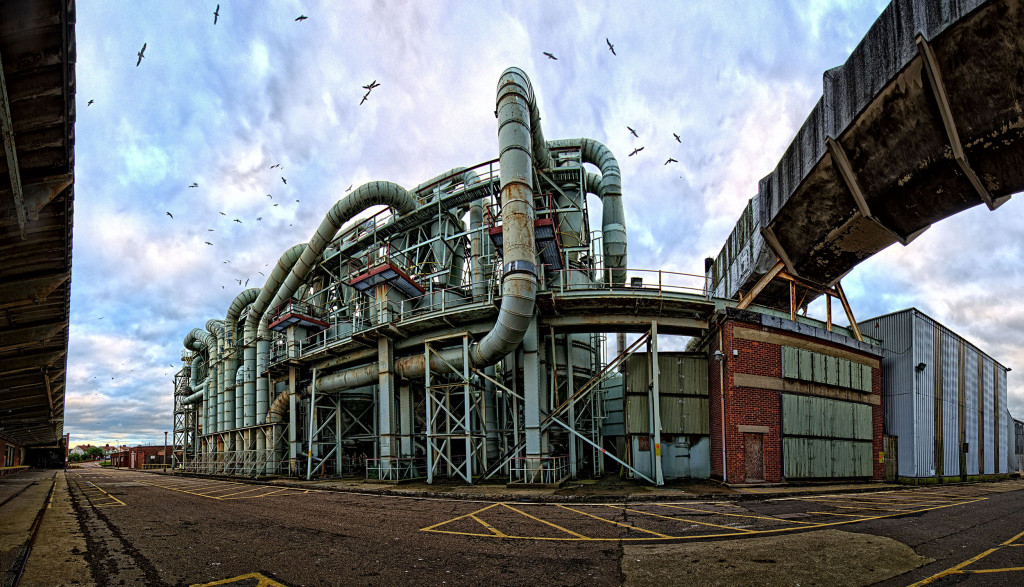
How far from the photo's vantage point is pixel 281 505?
14.1 metres

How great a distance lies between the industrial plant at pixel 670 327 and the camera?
2.40 metres

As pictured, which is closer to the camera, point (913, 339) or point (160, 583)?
point (160, 583)

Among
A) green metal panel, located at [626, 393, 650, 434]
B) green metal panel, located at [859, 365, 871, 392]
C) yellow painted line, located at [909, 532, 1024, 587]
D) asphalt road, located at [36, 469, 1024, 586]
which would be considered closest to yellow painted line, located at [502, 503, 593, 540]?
asphalt road, located at [36, 469, 1024, 586]

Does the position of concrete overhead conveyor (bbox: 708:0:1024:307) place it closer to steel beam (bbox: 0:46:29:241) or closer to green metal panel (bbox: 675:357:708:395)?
steel beam (bbox: 0:46:29:241)

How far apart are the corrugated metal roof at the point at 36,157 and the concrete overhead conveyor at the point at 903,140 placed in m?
7.09

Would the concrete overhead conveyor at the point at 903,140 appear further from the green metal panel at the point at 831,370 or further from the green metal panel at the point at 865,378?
the green metal panel at the point at 865,378

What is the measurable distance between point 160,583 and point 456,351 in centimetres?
1376

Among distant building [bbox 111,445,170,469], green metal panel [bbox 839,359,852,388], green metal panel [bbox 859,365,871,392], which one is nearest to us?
green metal panel [bbox 839,359,852,388]

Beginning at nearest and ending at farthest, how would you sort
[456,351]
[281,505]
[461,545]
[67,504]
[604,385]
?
[461,545] < [281,505] < [67,504] < [456,351] < [604,385]

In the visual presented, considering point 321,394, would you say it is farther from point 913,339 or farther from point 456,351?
point 913,339

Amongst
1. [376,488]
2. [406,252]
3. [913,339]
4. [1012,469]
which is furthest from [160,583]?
[1012,469]

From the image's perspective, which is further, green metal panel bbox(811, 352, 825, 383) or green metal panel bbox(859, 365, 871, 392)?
green metal panel bbox(859, 365, 871, 392)

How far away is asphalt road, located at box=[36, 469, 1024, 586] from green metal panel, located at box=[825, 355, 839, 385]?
6.19m

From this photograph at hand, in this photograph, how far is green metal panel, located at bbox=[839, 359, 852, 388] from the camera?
64.4 ft
